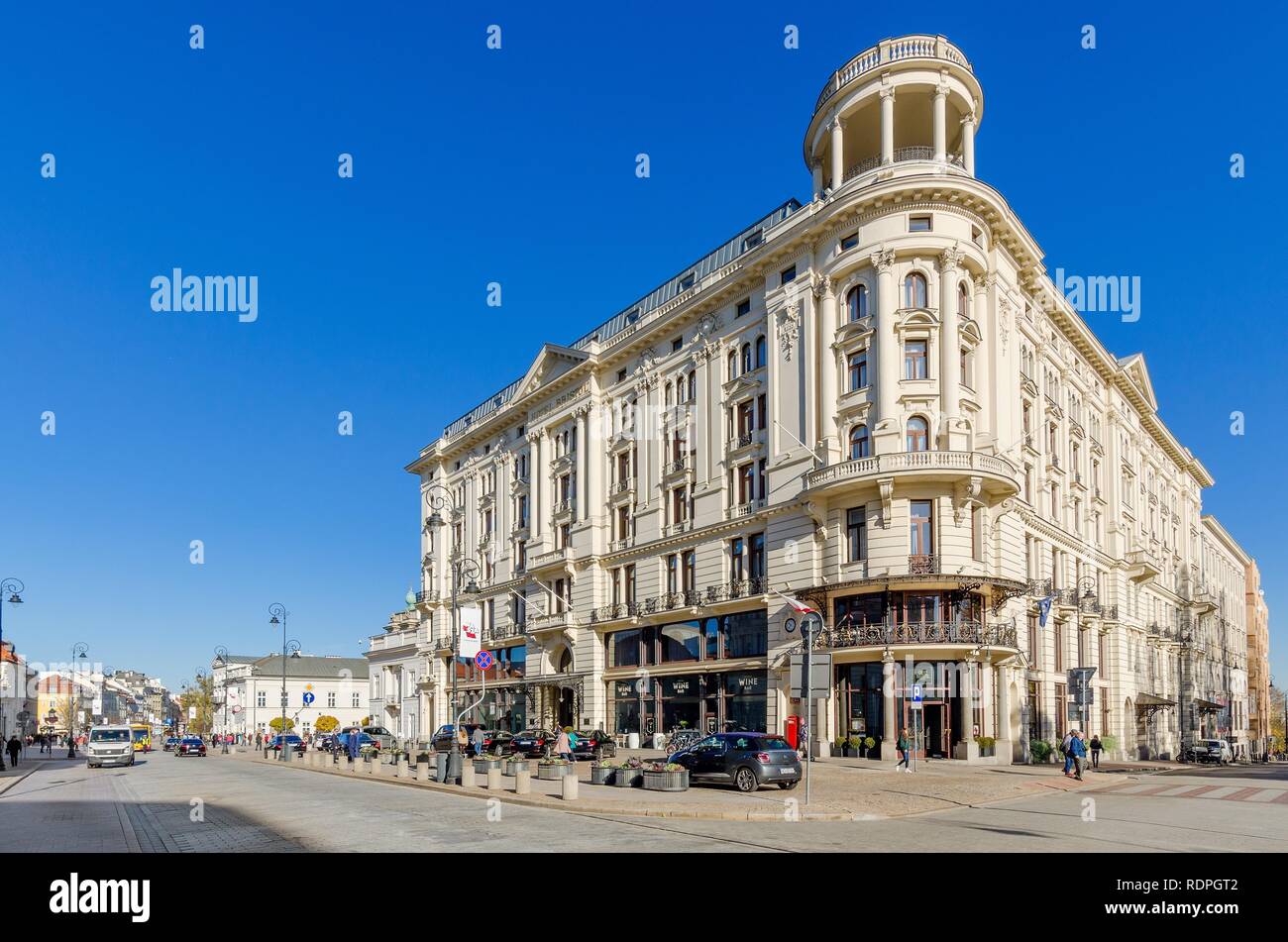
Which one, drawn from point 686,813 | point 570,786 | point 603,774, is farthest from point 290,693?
point 686,813

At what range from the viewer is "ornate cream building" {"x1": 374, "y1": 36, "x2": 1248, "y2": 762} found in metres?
40.7

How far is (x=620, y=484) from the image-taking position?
60219 millimetres

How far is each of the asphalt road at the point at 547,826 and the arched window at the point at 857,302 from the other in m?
21.9

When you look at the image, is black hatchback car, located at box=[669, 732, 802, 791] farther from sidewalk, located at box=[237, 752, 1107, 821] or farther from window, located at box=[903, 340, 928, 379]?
window, located at box=[903, 340, 928, 379]

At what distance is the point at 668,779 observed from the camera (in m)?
25.9

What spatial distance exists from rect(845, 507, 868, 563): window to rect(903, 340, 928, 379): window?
593 cm

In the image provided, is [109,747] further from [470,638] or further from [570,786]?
[570,786]

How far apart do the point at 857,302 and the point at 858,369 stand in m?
2.99

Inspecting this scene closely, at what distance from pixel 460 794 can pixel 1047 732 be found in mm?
30505

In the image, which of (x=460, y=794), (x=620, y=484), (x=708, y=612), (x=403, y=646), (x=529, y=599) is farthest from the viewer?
(x=403, y=646)

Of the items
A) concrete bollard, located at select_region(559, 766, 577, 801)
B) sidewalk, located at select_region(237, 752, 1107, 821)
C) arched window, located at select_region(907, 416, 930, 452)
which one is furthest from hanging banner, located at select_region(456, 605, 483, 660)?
arched window, located at select_region(907, 416, 930, 452)

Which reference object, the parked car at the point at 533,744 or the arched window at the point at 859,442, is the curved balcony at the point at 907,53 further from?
the parked car at the point at 533,744
